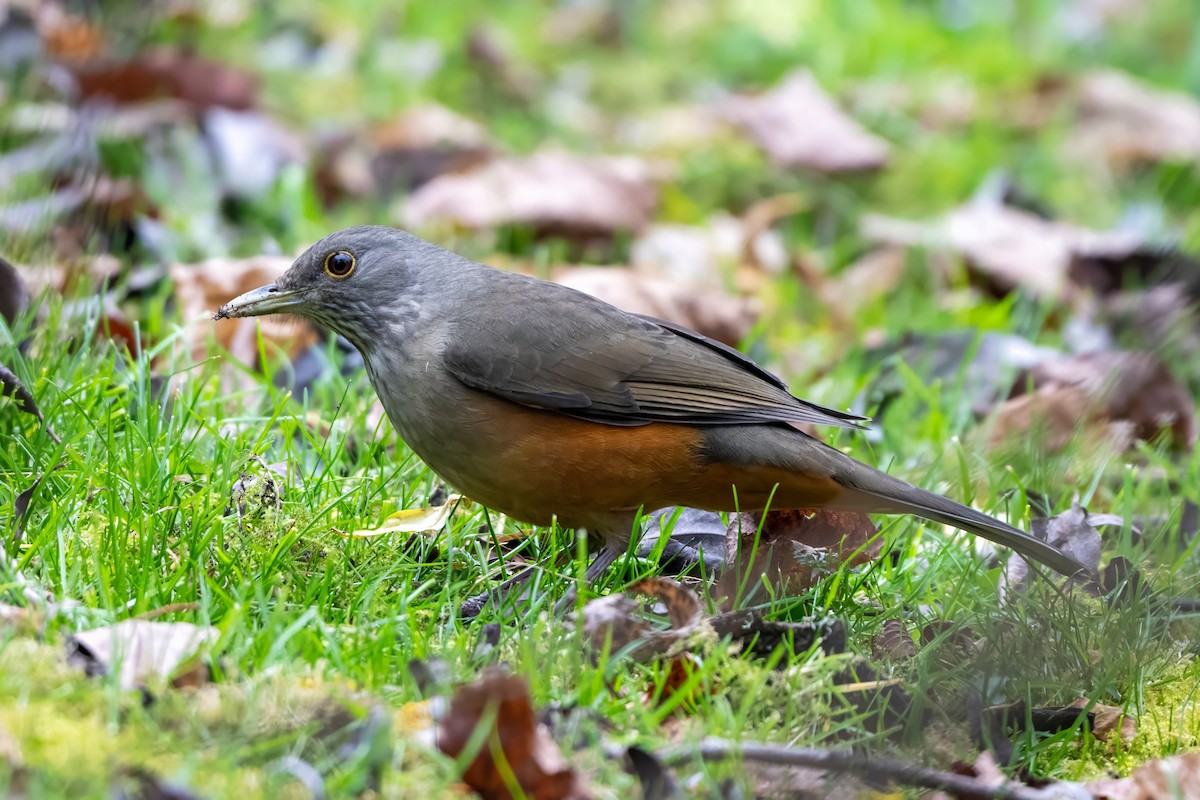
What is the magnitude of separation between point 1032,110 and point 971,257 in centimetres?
303

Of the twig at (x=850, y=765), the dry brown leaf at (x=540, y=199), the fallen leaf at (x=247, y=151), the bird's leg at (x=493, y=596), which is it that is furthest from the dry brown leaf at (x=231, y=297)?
the twig at (x=850, y=765)

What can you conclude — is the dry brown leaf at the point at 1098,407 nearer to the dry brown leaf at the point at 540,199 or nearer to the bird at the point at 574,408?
the bird at the point at 574,408

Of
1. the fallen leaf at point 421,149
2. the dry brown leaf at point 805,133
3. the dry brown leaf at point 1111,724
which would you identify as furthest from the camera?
the dry brown leaf at point 805,133

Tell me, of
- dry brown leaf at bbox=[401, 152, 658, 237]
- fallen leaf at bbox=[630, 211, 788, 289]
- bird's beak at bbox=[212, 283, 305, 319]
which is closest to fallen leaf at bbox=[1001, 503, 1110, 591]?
bird's beak at bbox=[212, 283, 305, 319]

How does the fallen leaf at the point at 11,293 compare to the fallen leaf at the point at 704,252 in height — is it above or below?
above

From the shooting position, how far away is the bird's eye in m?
4.22

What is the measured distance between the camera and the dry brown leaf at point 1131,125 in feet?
28.3

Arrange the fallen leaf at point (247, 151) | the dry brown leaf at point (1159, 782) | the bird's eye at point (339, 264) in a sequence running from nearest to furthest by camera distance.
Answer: the dry brown leaf at point (1159, 782) → the bird's eye at point (339, 264) → the fallen leaf at point (247, 151)

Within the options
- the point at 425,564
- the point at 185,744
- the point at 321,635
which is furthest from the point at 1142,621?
the point at 185,744

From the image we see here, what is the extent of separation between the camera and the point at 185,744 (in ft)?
8.16

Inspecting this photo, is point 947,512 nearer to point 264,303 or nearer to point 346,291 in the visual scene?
point 346,291

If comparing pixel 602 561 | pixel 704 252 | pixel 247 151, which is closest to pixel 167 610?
pixel 602 561

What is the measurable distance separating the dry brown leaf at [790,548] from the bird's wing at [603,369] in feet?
1.07

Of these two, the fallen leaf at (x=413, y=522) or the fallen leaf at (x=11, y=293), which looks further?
the fallen leaf at (x=11, y=293)
